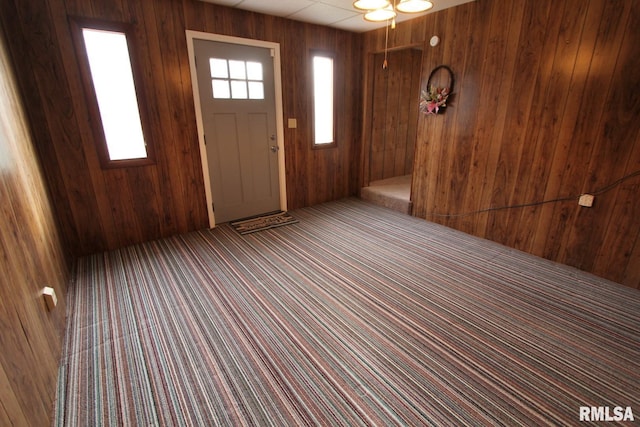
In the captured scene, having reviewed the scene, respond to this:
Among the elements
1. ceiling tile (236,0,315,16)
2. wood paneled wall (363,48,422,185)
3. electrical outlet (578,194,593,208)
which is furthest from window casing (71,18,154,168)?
electrical outlet (578,194,593,208)

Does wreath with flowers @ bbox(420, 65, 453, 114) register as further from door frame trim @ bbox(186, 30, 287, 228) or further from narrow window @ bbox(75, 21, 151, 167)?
narrow window @ bbox(75, 21, 151, 167)

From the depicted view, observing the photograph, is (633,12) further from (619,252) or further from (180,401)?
(180,401)

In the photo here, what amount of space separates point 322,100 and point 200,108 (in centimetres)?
172

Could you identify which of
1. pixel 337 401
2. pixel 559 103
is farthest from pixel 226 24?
pixel 337 401

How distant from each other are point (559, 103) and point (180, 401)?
3533mm

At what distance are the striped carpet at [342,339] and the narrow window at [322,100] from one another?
202 centimetres

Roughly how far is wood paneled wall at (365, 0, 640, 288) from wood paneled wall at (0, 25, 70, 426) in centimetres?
374

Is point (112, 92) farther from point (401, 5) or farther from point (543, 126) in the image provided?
point (543, 126)

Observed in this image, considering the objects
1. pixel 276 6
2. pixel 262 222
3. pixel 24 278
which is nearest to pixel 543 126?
pixel 276 6

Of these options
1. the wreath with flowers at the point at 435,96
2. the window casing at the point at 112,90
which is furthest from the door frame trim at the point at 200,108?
the wreath with flowers at the point at 435,96

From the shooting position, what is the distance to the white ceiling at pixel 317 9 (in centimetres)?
309

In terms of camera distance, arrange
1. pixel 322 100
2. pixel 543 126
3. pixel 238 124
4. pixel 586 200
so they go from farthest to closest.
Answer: pixel 322 100 → pixel 238 124 → pixel 543 126 → pixel 586 200

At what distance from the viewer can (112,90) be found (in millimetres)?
2859

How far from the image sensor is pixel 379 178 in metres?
5.29
